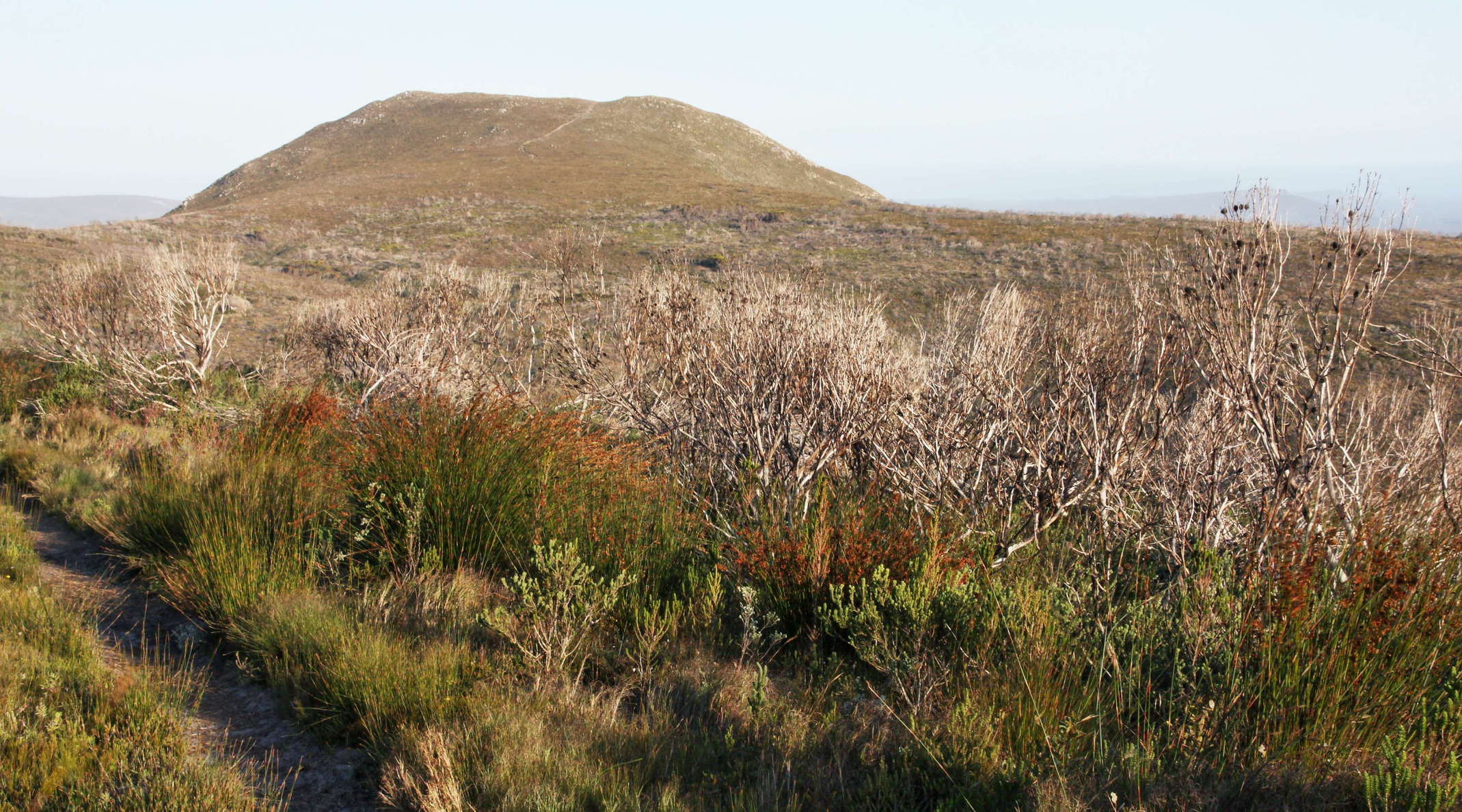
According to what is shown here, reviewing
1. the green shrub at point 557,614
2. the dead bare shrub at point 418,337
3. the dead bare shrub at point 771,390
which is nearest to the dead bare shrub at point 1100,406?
the dead bare shrub at point 771,390

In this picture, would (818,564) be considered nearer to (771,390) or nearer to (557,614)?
(557,614)

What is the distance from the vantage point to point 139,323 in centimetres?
1061

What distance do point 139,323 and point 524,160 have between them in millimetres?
54400

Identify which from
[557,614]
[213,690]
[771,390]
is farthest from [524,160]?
[557,614]

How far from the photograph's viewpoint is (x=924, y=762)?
271 cm

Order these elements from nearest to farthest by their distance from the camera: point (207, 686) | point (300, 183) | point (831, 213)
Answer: point (207, 686) < point (831, 213) < point (300, 183)

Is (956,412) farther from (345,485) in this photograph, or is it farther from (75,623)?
(75,623)

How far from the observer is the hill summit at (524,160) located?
4912 cm

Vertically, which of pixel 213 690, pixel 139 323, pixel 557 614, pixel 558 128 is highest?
pixel 558 128

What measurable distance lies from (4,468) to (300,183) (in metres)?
61.1

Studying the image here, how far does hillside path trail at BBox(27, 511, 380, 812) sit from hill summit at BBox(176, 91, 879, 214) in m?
42.4

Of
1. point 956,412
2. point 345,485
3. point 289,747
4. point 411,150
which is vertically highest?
point 411,150

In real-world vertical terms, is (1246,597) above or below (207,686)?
above

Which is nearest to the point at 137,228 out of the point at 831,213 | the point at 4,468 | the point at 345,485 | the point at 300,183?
the point at 300,183
